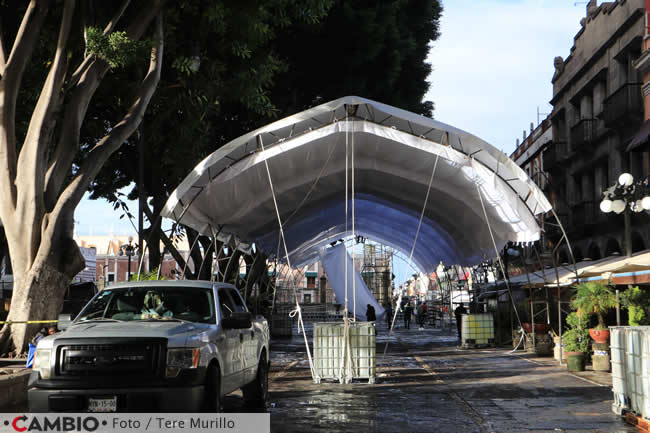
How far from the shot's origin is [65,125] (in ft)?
47.2

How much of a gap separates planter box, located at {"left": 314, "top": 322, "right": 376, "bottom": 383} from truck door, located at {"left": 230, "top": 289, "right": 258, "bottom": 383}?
373 cm

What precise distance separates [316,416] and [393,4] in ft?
59.0

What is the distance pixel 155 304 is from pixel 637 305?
10.2 meters

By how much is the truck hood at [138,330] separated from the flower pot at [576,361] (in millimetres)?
10001

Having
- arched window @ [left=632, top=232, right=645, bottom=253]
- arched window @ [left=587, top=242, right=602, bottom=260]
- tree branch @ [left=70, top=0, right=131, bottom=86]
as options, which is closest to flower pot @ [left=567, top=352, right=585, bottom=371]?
tree branch @ [left=70, top=0, right=131, bottom=86]

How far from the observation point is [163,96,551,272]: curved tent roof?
1652cm

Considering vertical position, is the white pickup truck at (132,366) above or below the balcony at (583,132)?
below

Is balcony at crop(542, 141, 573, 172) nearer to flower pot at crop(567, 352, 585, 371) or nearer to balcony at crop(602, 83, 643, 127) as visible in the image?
balcony at crop(602, 83, 643, 127)

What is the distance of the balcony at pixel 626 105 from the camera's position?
28562 mm

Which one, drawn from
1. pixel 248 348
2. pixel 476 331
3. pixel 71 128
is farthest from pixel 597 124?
pixel 248 348

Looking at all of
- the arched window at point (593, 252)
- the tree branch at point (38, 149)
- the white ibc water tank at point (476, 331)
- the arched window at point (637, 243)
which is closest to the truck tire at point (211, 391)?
the tree branch at point (38, 149)

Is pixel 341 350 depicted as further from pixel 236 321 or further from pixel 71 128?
pixel 71 128

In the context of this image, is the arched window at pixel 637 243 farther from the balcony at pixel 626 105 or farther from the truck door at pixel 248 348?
the truck door at pixel 248 348

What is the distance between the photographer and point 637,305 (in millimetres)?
15195
